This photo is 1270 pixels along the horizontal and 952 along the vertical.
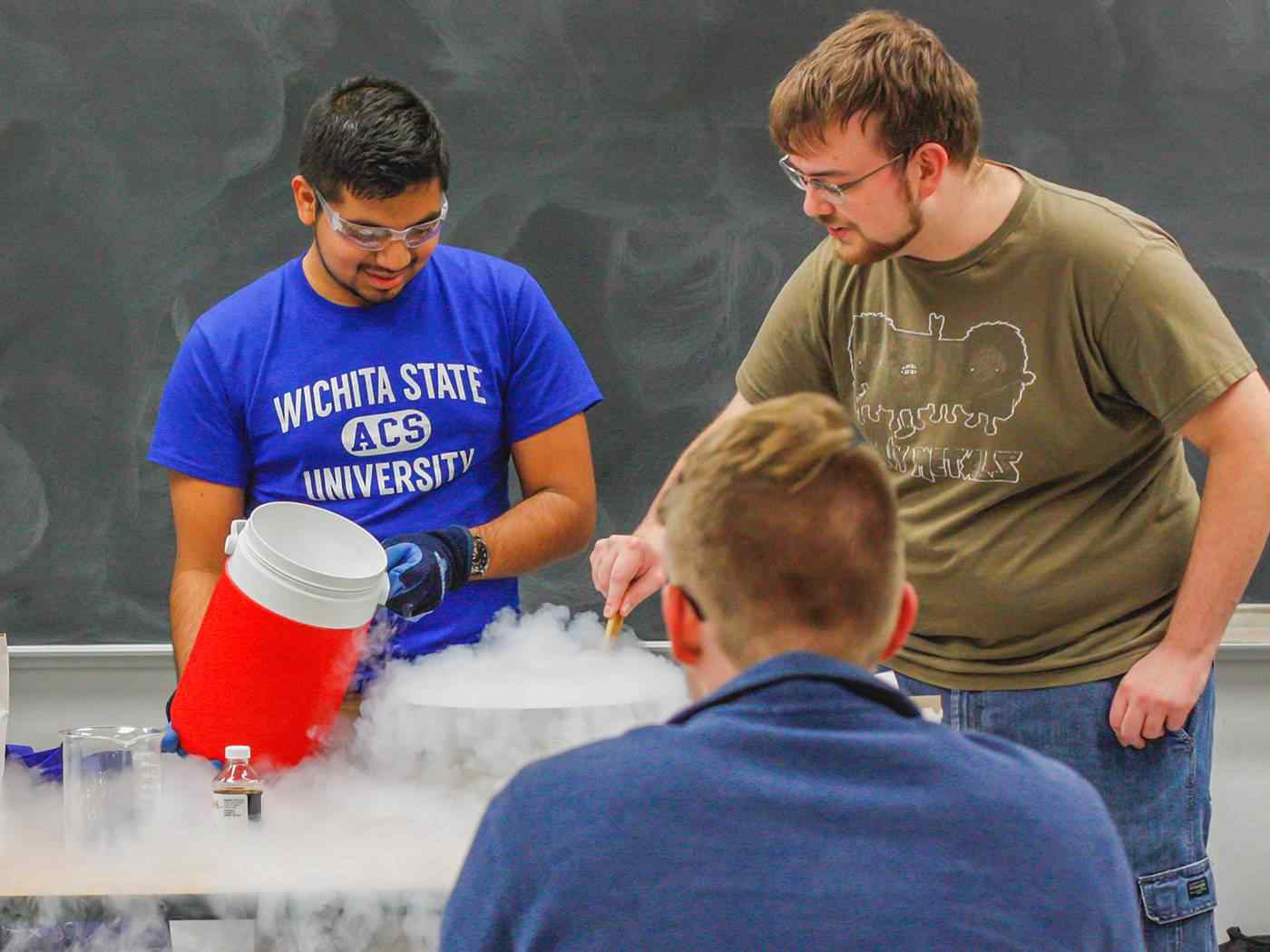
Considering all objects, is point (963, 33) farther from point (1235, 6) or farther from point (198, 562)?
point (198, 562)

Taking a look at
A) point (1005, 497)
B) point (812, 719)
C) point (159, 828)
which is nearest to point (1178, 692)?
point (1005, 497)

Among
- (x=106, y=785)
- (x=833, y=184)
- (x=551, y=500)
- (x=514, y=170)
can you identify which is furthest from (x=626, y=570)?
(x=514, y=170)

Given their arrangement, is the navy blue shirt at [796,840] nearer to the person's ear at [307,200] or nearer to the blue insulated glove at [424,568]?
the blue insulated glove at [424,568]

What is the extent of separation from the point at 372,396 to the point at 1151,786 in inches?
45.5

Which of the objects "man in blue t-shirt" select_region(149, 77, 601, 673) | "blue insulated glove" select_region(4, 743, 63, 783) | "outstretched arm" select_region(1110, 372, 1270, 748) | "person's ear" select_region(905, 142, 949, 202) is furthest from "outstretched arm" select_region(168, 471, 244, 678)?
"outstretched arm" select_region(1110, 372, 1270, 748)

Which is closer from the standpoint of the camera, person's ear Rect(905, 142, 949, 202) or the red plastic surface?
the red plastic surface

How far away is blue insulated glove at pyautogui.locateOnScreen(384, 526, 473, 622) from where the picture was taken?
1.74 meters

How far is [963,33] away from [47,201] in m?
1.74

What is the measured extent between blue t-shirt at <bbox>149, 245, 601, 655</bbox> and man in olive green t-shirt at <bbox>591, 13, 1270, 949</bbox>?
35 cm

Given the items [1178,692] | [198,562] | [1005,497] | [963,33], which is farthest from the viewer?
[963,33]

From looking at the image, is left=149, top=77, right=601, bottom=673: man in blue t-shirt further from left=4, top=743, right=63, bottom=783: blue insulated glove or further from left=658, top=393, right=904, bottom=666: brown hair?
left=658, top=393, right=904, bottom=666: brown hair

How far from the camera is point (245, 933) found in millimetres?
1392

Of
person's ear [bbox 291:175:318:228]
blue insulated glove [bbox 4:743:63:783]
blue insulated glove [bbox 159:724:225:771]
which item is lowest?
blue insulated glove [bbox 4:743:63:783]

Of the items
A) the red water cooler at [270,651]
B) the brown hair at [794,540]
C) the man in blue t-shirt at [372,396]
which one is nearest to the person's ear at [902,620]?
the brown hair at [794,540]
